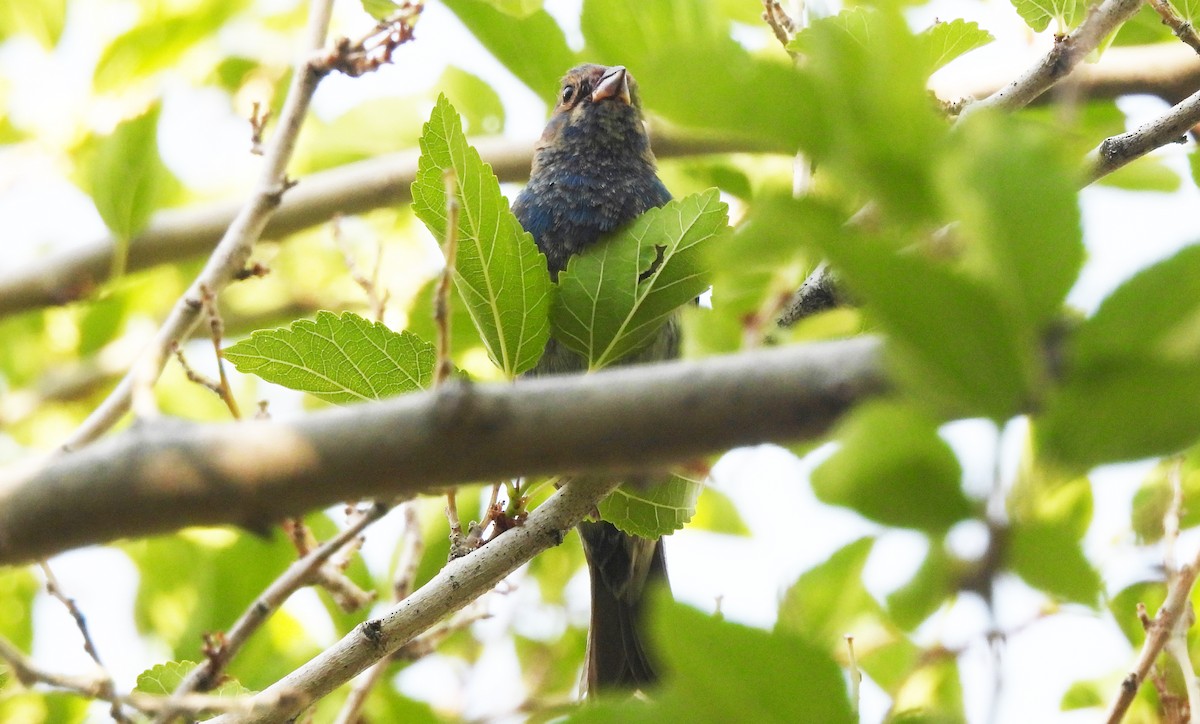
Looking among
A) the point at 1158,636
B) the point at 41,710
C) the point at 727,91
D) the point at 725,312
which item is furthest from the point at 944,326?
the point at 41,710

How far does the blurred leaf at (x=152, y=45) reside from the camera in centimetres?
363

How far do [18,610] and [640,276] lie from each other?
2428 millimetres

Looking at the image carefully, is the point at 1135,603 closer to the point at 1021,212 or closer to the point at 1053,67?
the point at 1053,67

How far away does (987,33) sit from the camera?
205 centimetres

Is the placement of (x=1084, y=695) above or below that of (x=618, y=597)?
below

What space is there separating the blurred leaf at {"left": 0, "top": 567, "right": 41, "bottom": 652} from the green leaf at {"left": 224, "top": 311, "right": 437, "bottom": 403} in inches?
68.8

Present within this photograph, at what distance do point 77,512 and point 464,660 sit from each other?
107 inches

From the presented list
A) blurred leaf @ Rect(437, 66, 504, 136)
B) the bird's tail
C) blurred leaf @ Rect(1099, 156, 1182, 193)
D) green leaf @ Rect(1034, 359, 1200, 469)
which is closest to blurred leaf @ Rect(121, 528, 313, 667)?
the bird's tail

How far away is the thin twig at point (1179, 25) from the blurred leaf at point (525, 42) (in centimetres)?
143

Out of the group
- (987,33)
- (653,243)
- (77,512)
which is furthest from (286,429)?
(987,33)

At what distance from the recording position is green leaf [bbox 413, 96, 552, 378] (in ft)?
5.37

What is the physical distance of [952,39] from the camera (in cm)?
202

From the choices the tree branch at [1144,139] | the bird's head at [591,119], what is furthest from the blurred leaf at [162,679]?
→ the bird's head at [591,119]

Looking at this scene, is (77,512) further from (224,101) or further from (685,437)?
(224,101)
